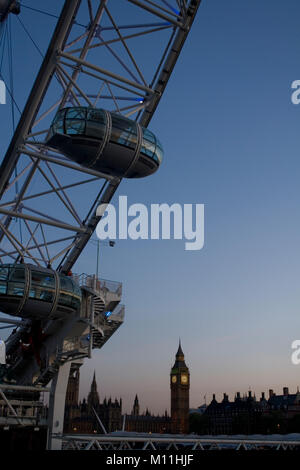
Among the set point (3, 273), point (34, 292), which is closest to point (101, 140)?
point (34, 292)

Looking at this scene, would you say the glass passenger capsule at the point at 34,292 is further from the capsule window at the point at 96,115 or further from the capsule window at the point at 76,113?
the capsule window at the point at 96,115

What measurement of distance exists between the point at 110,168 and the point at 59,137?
2.29m

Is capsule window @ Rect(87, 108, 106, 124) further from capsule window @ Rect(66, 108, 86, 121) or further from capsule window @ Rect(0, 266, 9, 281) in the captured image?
capsule window @ Rect(0, 266, 9, 281)

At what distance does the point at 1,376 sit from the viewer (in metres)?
42.4

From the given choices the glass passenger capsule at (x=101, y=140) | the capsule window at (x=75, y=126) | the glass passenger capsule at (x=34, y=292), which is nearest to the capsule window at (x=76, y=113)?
the glass passenger capsule at (x=101, y=140)

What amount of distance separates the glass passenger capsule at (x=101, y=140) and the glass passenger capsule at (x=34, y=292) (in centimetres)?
815

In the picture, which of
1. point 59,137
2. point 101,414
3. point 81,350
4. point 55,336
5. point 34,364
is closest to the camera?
point 59,137

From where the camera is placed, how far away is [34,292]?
26.2 m

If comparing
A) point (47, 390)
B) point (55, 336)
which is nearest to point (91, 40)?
point (55, 336)

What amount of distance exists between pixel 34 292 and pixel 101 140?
991cm

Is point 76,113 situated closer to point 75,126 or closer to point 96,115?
point 75,126

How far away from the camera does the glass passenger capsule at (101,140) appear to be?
63.3 feet

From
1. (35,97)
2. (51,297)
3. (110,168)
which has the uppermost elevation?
(35,97)
